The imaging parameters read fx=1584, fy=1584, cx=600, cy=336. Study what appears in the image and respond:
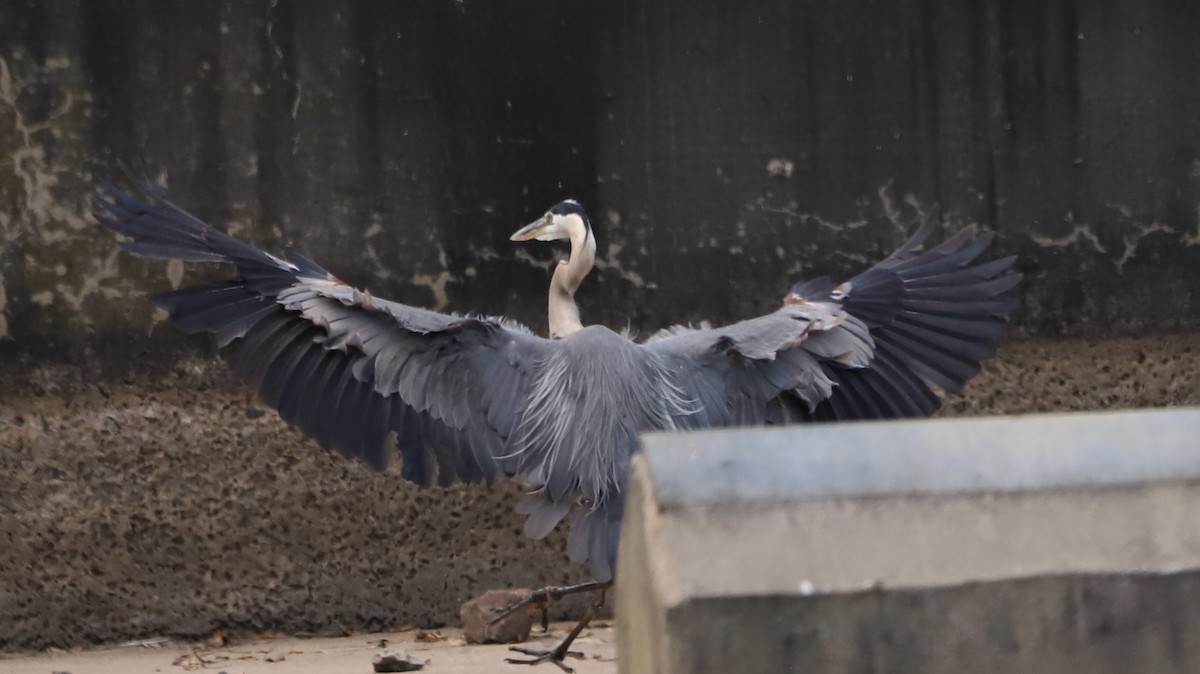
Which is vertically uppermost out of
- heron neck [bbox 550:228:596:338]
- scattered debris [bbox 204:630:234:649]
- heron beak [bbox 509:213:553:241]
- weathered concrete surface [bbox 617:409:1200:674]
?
heron beak [bbox 509:213:553:241]

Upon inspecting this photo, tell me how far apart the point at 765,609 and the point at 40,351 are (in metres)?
4.12

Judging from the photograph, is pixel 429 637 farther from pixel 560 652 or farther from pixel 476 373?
pixel 476 373

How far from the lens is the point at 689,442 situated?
114 inches

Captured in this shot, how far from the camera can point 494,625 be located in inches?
227

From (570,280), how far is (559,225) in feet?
0.69

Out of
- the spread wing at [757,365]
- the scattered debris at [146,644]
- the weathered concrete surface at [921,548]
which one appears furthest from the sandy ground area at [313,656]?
the weathered concrete surface at [921,548]

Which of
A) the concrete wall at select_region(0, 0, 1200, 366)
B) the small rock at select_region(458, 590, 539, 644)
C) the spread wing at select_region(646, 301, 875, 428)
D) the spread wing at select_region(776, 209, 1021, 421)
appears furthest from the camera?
the concrete wall at select_region(0, 0, 1200, 366)

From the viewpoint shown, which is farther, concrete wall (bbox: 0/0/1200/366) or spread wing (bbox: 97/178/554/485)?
concrete wall (bbox: 0/0/1200/366)

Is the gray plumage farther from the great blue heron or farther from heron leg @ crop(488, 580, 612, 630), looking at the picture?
heron leg @ crop(488, 580, 612, 630)

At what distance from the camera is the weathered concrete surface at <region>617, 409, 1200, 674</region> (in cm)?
274

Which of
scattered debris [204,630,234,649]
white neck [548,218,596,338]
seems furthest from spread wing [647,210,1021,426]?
scattered debris [204,630,234,649]

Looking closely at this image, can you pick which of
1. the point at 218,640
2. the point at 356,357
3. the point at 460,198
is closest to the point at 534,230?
the point at 460,198

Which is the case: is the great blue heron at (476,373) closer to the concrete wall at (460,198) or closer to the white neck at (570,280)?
the white neck at (570,280)

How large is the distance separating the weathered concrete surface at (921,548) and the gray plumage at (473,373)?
216 cm
